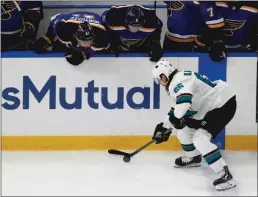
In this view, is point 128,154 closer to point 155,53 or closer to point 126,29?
point 155,53

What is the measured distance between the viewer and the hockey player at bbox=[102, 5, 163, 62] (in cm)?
347

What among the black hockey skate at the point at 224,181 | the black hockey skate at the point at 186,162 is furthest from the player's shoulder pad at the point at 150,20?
the black hockey skate at the point at 224,181

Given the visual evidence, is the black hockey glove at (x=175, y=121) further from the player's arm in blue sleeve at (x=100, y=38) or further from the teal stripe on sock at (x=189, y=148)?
the player's arm in blue sleeve at (x=100, y=38)

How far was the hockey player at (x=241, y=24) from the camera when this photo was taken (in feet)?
12.1

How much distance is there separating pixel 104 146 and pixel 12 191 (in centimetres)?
84

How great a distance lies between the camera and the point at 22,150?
365 cm

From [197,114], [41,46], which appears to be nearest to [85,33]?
[41,46]

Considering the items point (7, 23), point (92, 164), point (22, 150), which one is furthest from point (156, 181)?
point (7, 23)

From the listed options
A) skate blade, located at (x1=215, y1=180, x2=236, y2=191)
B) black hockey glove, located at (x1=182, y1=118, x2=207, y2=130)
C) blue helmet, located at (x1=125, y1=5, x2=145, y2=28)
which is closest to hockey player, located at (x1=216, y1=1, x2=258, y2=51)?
blue helmet, located at (x1=125, y1=5, x2=145, y2=28)

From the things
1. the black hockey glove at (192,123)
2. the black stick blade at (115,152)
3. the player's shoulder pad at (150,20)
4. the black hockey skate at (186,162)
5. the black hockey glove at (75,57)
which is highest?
the player's shoulder pad at (150,20)

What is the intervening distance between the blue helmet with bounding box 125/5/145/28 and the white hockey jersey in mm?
464

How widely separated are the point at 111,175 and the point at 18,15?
1.31 meters

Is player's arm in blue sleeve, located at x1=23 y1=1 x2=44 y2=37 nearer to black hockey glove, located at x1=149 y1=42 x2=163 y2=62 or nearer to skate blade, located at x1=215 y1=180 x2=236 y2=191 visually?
black hockey glove, located at x1=149 y1=42 x2=163 y2=62

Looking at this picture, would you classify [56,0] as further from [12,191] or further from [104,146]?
[12,191]
